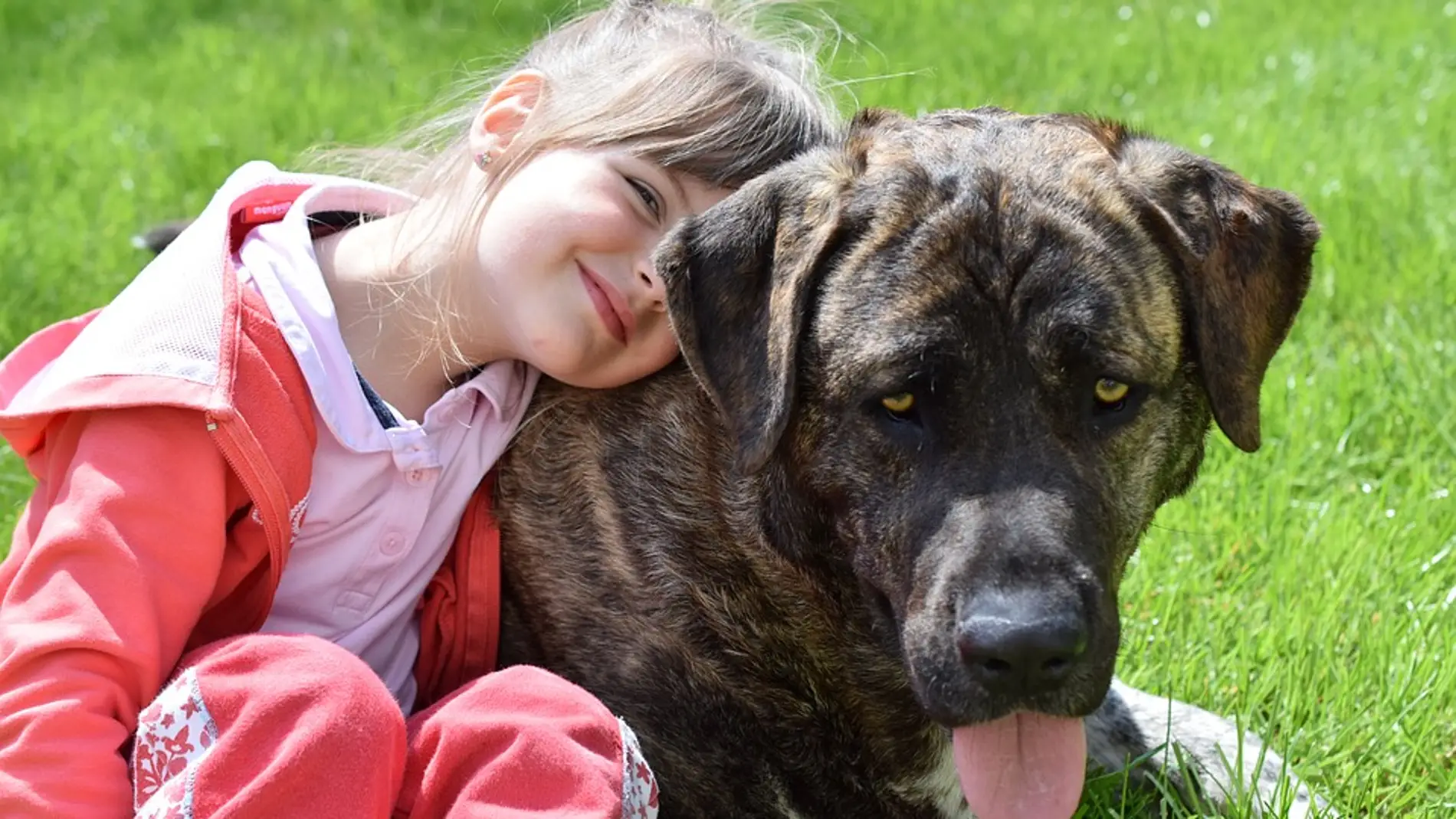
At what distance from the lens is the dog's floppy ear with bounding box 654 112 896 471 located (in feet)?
9.59

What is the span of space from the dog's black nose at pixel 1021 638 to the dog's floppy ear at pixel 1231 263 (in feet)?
2.00

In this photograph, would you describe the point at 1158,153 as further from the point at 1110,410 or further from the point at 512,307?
the point at 512,307

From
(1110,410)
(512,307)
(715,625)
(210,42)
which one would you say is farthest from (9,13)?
(1110,410)

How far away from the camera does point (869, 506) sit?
9.46ft

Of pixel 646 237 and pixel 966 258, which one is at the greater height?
pixel 966 258

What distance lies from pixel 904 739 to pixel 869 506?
61cm

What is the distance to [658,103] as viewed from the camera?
352 cm

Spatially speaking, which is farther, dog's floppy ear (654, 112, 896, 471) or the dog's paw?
the dog's paw

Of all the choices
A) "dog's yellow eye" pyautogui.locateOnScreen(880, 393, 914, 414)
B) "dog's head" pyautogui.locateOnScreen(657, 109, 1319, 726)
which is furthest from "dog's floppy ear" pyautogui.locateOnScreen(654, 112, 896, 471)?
"dog's yellow eye" pyautogui.locateOnScreen(880, 393, 914, 414)

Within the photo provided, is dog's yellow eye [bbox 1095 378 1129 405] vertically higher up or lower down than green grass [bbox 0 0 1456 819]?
higher up

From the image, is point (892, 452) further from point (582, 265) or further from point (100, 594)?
point (100, 594)

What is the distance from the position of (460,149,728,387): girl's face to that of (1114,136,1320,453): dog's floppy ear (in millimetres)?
1020

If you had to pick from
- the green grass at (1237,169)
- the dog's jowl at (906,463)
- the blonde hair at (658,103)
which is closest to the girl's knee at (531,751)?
the dog's jowl at (906,463)

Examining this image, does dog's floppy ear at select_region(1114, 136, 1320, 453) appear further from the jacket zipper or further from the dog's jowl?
the jacket zipper
